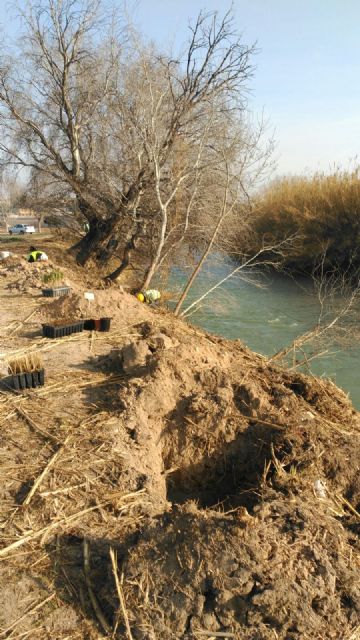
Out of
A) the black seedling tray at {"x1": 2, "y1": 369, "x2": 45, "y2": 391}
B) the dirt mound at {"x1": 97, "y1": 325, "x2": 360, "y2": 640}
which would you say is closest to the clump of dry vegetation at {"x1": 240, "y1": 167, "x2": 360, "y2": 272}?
the dirt mound at {"x1": 97, "y1": 325, "x2": 360, "y2": 640}

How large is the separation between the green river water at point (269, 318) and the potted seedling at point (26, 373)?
525 centimetres

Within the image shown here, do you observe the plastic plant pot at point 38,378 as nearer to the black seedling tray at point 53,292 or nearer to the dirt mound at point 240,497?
the dirt mound at point 240,497

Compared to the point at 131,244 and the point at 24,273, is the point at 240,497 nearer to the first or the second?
the point at 24,273

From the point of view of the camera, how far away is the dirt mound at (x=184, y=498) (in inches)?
92.7

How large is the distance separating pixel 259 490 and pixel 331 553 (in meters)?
0.94

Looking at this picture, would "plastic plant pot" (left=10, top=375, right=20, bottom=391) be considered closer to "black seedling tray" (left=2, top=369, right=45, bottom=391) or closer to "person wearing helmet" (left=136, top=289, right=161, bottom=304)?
"black seedling tray" (left=2, top=369, right=45, bottom=391)

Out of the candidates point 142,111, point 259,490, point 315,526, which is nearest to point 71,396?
point 259,490

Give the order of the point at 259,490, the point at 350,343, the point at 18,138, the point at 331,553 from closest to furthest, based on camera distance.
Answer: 1. the point at 331,553
2. the point at 259,490
3. the point at 350,343
4. the point at 18,138

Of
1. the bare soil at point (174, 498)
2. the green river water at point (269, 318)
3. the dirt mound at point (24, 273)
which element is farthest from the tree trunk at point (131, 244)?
the bare soil at point (174, 498)

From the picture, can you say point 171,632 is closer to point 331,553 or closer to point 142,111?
point 331,553

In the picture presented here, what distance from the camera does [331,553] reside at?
2652mm

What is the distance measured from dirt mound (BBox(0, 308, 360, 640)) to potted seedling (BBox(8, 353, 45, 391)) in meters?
0.18

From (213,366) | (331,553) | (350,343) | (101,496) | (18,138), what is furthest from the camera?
(18,138)

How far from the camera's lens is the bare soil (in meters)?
2.35
